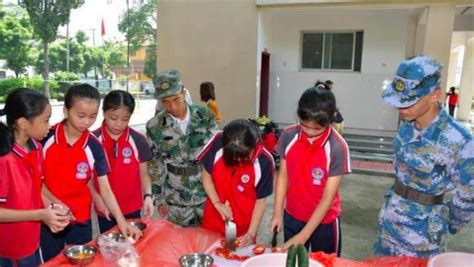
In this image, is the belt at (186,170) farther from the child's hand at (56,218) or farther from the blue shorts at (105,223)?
the child's hand at (56,218)

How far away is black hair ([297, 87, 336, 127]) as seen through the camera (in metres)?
1.57

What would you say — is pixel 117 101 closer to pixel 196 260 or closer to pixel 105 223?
pixel 105 223

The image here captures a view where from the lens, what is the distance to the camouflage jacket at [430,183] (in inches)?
57.1

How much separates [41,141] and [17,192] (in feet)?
1.02

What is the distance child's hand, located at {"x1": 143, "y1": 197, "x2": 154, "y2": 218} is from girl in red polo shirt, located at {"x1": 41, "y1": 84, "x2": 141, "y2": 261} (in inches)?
8.8

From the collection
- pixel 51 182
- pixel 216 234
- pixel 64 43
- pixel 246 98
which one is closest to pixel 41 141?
pixel 51 182

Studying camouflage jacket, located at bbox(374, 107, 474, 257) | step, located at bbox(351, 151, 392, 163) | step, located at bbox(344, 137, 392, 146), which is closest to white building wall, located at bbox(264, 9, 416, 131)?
step, located at bbox(344, 137, 392, 146)

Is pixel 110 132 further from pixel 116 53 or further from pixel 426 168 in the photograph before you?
pixel 116 53

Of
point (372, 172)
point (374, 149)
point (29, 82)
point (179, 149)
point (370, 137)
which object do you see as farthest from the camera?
point (29, 82)

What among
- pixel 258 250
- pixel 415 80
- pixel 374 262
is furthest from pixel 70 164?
pixel 415 80

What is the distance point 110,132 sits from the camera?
204 cm

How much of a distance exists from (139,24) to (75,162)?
11.7m

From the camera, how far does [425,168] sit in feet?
4.87

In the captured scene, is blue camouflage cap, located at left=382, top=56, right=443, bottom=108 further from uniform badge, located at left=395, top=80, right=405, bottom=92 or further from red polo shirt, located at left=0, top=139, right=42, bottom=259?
red polo shirt, located at left=0, top=139, right=42, bottom=259
